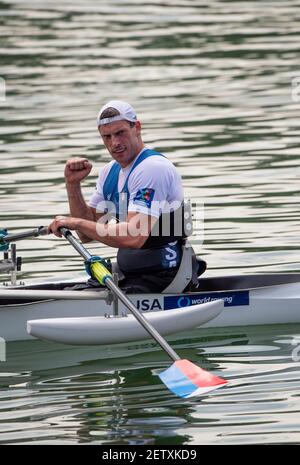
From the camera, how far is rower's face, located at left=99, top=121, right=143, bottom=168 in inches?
435

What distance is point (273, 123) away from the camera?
20344mm

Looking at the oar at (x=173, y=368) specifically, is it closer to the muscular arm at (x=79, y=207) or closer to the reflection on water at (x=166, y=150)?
the reflection on water at (x=166, y=150)

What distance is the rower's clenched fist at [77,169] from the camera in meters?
11.3

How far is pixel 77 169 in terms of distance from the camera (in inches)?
447

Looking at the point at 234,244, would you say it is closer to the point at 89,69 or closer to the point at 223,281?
the point at 223,281

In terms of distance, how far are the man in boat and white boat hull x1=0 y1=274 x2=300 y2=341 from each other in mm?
194

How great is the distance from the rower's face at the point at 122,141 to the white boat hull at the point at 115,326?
4.09 ft

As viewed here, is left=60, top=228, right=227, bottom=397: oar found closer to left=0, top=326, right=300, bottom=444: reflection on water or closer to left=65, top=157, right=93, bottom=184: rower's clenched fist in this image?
left=0, top=326, right=300, bottom=444: reflection on water

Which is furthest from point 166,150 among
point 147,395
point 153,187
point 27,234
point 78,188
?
point 147,395

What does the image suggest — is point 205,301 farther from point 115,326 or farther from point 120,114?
point 120,114

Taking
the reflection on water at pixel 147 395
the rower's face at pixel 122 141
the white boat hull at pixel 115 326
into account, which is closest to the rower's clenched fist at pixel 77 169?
the rower's face at pixel 122 141

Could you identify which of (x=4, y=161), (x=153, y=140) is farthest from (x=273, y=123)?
(x=4, y=161)

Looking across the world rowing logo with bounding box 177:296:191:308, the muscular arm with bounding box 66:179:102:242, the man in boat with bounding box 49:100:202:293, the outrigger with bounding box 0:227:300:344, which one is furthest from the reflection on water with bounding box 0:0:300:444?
the muscular arm with bounding box 66:179:102:242

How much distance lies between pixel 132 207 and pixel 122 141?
547mm
